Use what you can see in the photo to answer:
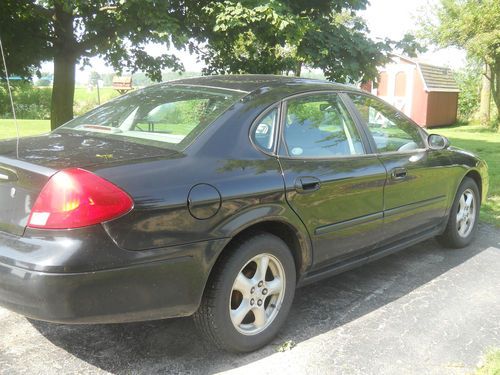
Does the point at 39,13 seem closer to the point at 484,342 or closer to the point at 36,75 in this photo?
the point at 36,75

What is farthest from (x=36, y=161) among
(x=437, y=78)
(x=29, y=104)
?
(x=29, y=104)

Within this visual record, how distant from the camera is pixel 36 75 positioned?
10.2 meters

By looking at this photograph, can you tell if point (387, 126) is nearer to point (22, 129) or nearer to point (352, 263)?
point (352, 263)

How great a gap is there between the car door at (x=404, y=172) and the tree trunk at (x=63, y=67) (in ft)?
21.3

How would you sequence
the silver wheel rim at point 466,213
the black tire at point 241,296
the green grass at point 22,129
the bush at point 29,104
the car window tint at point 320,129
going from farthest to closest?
the bush at point 29,104, the green grass at point 22,129, the silver wheel rim at point 466,213, the car window tint at point 320,129, the black tire at point 241,296

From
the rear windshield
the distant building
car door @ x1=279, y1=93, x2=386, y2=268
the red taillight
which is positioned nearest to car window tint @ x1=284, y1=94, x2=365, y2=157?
car door @ x1=279, y1=93, x2=386, y2=268

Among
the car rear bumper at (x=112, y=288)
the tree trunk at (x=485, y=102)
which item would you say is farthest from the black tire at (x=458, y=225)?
the tree trunk at (x=485, y=102)

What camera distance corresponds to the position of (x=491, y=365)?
2941 millimetres

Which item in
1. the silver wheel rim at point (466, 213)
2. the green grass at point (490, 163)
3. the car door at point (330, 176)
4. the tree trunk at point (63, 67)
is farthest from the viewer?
the tree trunk at point (63, 67)

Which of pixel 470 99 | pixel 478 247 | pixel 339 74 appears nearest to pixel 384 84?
pixel 470 99

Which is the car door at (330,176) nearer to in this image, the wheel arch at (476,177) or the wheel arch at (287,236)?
the wheel arch at (287,236)

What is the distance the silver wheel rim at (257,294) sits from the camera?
297cm

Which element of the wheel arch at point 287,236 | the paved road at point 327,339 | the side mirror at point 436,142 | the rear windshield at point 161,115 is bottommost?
the paved road at point 327,339

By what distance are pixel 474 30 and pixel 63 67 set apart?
1843cm
